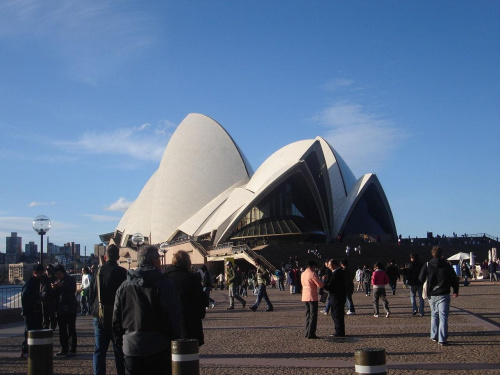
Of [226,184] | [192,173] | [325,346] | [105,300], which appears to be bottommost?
[325,346]

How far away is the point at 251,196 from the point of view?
44938 mm

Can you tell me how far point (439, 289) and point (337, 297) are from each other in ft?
5.31

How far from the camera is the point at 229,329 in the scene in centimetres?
1048

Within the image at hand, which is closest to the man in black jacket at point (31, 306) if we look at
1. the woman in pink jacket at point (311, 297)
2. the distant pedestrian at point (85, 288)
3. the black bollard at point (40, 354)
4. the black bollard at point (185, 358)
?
the black bollard at point (40, 354)

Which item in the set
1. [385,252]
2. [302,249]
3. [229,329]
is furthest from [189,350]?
[385,252]

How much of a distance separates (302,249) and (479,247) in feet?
51.4

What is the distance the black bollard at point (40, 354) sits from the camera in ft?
17.4

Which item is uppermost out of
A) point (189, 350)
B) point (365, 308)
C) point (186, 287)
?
point (186, 287)

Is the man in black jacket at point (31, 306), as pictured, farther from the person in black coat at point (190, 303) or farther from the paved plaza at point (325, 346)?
the person in black coat at point (190, 303)

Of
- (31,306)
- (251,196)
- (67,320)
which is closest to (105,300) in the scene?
(67,320)

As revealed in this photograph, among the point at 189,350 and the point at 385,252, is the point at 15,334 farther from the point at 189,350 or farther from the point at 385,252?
the point at 385,252

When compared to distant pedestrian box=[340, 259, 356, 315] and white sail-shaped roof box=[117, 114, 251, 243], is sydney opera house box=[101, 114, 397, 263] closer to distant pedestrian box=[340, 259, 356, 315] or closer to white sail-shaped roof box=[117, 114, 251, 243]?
white sail-shaped roof box=[117, 114, 251, 243]

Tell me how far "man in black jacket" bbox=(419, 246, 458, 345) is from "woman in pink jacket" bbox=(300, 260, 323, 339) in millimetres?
1652

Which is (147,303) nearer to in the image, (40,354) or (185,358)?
(185,358)
